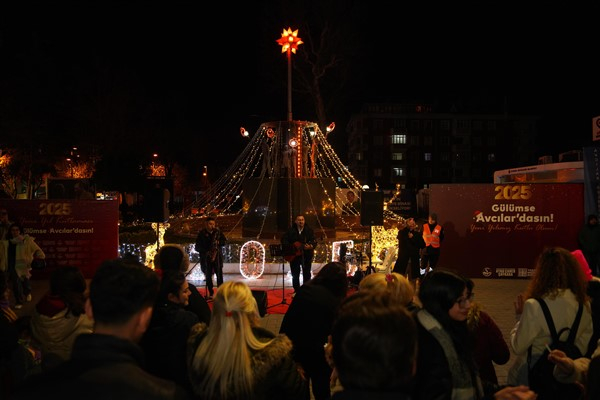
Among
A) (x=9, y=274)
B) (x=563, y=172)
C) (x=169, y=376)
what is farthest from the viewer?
(x=563, y=172)

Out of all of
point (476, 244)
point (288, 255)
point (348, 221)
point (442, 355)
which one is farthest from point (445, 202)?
point (442, 355)

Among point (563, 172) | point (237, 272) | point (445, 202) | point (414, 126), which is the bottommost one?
point (237, 272)

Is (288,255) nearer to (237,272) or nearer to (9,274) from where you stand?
(237,272)

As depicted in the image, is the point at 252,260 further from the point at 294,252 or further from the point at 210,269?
the point at 294,252

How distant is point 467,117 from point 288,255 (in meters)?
71.3

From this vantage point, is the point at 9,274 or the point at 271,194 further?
the point at 271,194

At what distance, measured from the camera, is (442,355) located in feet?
8.82

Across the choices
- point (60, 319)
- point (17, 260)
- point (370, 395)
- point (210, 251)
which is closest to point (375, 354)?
point (370, 395)

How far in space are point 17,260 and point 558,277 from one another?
361 inches

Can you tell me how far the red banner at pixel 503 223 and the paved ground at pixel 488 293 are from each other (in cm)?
52

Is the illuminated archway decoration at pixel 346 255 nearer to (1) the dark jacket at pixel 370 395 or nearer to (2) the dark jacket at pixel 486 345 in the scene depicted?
(2) the dark jacket at pixel 486 345

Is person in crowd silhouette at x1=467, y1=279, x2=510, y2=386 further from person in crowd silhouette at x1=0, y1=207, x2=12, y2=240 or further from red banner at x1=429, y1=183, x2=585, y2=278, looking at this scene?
red banner at x1=429, y1=183, x2=585, y2=278

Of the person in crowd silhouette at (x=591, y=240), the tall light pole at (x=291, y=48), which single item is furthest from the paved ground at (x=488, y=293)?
the tall light pole at (x=291, y=48)

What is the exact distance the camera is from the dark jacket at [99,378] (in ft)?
5.70
